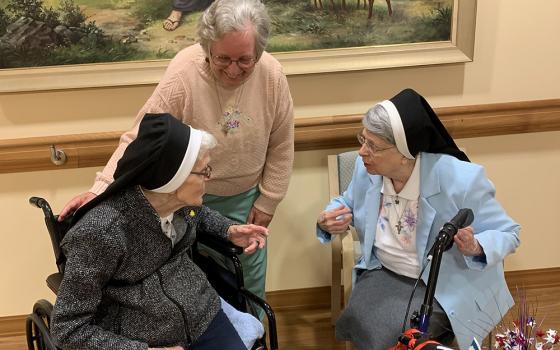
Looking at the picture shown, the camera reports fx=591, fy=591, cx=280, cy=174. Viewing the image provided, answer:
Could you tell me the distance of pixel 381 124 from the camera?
6.18 ft

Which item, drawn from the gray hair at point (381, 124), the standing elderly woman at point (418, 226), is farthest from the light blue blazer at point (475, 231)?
the gray hair at point (381, 124)

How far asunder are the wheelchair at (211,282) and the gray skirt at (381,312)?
33cm

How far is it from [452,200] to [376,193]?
0.26m

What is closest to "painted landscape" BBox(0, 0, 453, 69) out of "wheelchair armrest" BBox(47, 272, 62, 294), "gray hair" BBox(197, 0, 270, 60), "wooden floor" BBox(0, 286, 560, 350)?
"gray hair" BBox(197, 0, 270, 60)

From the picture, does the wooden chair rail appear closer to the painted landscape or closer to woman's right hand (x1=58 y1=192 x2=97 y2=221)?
the painted landscape

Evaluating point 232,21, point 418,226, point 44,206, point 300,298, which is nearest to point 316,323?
point 300,298

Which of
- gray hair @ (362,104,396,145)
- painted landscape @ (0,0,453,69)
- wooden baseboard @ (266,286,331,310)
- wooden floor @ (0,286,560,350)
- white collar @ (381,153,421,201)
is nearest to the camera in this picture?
gray hair @ (362,104,396,145)

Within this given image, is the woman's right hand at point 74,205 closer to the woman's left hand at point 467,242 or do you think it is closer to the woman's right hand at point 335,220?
the woman's right hand at point 335,220

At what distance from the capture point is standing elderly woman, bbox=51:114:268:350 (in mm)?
1507

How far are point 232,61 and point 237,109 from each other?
0.23m

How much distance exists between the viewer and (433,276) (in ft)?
4.98

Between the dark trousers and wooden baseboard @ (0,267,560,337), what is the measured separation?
118 cm

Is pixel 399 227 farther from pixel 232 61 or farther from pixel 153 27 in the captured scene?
pixel 153 27

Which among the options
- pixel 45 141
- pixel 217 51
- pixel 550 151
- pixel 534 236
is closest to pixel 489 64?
pixel 550 151
